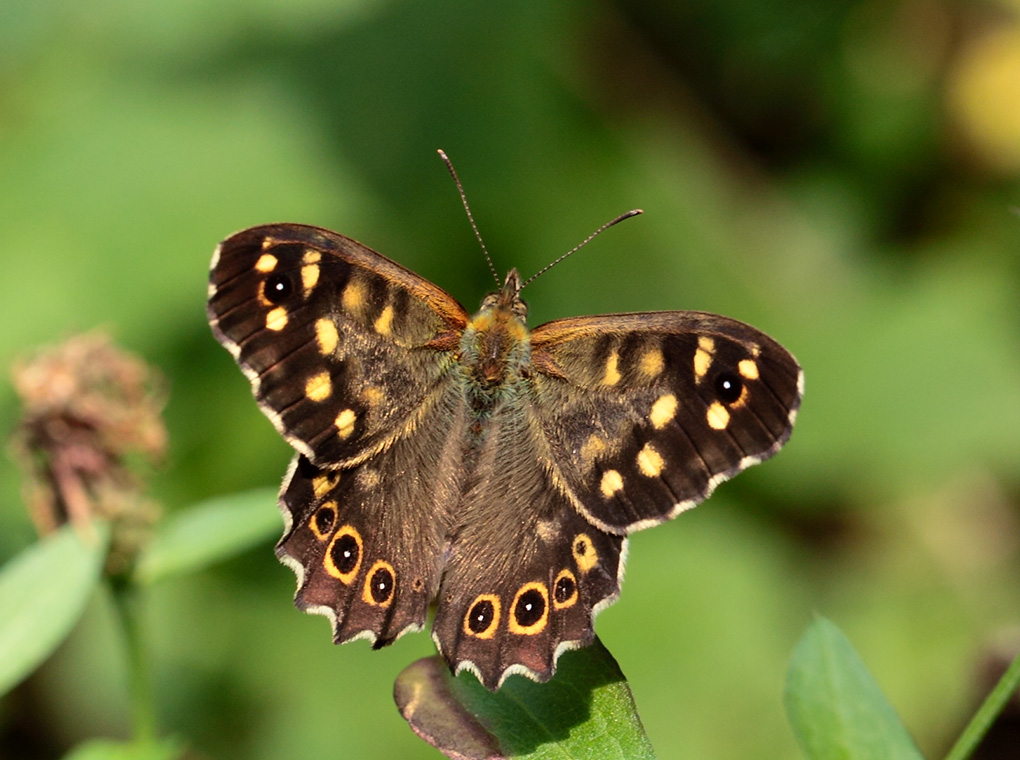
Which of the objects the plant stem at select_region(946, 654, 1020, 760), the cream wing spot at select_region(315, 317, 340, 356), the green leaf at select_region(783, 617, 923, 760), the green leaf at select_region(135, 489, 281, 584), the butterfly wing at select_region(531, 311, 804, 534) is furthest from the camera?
the green leaf at select_region(135, 489, 281, 584)

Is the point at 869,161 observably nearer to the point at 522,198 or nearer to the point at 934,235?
the point at 934,235

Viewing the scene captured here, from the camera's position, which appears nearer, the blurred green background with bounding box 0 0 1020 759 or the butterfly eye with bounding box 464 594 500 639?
the butterfly eye with bounding box 464 594 500 639

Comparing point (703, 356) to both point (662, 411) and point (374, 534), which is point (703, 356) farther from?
point (374, 534)

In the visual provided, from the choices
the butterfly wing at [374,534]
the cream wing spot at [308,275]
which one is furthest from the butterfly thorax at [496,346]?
the cream wing spot at [308,275]

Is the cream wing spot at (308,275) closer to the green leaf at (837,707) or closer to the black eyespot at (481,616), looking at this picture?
the black eyespot at (481,616)

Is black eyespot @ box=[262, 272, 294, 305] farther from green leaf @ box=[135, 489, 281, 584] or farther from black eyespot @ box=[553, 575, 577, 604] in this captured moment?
black eyespot @ box=[553, 575, 577, 604]

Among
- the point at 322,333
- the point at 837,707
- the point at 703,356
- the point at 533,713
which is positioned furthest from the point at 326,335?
the point at 837,707

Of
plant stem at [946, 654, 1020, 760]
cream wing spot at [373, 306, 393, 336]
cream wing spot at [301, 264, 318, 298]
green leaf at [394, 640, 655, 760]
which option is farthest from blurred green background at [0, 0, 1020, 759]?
plant stem at [946, 654, 1020, 760]
